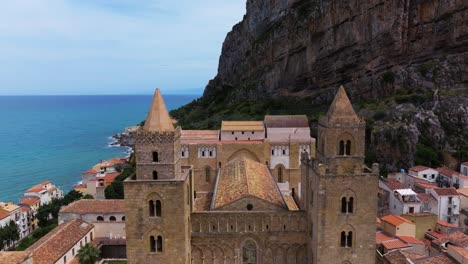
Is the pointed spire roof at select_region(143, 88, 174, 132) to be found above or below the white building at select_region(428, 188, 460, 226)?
above

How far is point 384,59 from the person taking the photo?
7169cm

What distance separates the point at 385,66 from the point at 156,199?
63.7 meters

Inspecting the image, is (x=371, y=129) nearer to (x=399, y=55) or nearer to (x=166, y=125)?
(x=399, y=55)

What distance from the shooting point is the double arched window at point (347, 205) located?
20.9 metres

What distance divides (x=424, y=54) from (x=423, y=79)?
5.55 metres

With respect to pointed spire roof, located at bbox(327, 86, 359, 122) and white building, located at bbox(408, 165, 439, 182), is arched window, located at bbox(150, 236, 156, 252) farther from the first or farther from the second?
white building, located at bbox(408, 165, 439, 182)

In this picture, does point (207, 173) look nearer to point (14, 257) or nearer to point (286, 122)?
point (286, 122)

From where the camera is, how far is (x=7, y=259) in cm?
2106

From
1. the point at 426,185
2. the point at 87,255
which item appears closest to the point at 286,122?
the point at 426,185

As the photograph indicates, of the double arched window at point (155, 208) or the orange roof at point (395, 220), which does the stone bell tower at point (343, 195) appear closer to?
the double arched window at point (155, 208)

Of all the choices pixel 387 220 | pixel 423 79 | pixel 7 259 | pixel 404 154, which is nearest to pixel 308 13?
pixel 423 79

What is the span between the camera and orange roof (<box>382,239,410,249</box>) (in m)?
31.1

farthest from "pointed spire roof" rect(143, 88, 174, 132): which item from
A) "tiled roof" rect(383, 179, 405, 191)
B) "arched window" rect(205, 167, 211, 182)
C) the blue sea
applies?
the blue sea

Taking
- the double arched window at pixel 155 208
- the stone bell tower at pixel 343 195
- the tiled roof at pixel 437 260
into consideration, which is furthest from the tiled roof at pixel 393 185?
the double arched window at pixel 155 208
